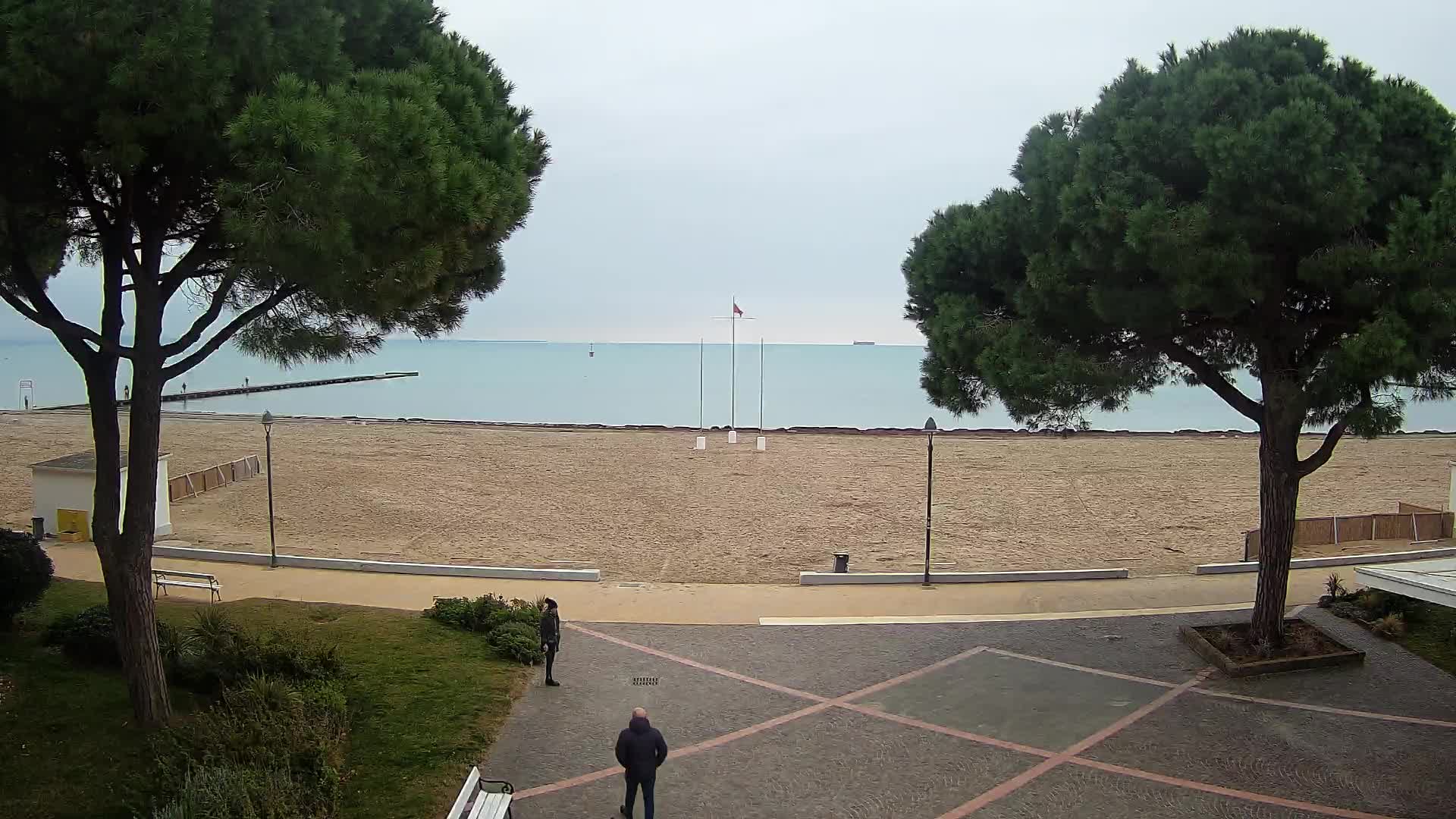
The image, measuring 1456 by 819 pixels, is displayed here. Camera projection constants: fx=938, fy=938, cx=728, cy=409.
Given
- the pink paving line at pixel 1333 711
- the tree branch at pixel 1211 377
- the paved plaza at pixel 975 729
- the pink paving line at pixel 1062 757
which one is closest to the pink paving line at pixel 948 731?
the paved plaza at pixel 975 729

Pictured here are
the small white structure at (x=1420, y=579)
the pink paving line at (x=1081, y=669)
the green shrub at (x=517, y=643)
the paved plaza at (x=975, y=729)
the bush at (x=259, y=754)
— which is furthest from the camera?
the green shrub at (x=517, y=643)

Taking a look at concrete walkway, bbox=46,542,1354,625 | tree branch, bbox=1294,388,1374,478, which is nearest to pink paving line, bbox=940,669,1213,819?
tree branch, bbox=1294,388,1374,478

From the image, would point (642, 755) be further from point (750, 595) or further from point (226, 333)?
point (750, 595)

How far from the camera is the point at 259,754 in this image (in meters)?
8.79

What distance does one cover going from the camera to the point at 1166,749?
10.9m

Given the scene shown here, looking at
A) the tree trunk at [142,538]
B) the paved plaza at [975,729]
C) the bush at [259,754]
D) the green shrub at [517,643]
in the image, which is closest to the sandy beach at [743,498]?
the green shrub at [517,643]

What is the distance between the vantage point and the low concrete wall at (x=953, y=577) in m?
19.0

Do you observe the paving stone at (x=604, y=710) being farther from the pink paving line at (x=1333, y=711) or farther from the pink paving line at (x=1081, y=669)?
the pink paving line at (x=1333, y=711)

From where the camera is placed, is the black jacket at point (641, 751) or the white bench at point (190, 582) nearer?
the black jacket at point (641, 751)

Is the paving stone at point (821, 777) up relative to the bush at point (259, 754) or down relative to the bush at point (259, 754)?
down

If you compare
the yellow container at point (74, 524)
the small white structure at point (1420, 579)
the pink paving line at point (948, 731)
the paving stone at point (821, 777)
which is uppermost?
the small white structure at point (1420, 579)

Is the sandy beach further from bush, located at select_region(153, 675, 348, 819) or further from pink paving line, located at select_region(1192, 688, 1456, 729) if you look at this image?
bush, located at select_region(153, 675, 348, 819)

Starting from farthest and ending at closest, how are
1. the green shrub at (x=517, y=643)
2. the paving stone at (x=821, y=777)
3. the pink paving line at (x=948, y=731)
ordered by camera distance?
1. the green shrub at (x=517, y=643)
2. the pink paving line at (x=948, y=731)
3. the paving stone at (x=821, y=777)

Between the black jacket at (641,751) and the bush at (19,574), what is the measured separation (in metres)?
8.50
